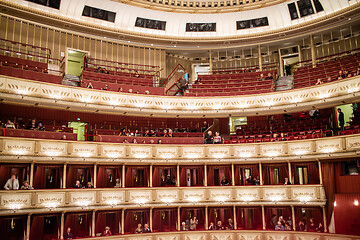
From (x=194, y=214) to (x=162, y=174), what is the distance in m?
2.15

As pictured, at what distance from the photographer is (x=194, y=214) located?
14.2 meters

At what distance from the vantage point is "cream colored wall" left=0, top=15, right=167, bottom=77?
48.5 ft

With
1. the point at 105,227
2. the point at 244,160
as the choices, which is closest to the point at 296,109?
the point at 244,160

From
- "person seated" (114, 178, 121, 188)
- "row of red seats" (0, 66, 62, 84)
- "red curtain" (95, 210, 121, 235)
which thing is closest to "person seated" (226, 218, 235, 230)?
"red curtain" (95, 210, 121, 235)

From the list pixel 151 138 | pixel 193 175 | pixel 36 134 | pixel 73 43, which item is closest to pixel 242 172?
pixel 193 175

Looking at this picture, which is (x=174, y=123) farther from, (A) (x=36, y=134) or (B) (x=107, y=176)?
(A) (x=36, y=134)

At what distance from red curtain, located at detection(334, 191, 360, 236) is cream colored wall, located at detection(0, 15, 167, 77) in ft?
35.1

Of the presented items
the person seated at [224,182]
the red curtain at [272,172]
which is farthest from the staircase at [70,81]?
the red curtain at [272,172]

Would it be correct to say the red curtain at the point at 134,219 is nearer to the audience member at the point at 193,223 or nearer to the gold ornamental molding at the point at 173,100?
the audience member at the point at 193,223

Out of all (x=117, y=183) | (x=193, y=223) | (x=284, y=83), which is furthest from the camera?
(x=284, y=83)

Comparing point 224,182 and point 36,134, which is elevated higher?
point 36,134

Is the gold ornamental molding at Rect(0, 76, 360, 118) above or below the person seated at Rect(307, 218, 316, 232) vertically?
above

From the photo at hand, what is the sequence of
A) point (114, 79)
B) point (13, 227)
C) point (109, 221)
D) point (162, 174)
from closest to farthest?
Answer: point (13, 227) < point (109, 221) < point (162, 174) < point (114, 79)

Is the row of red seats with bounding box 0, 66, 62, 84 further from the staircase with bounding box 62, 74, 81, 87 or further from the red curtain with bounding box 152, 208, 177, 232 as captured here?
the red curtain with bounding box 152, 208, 177, 232
